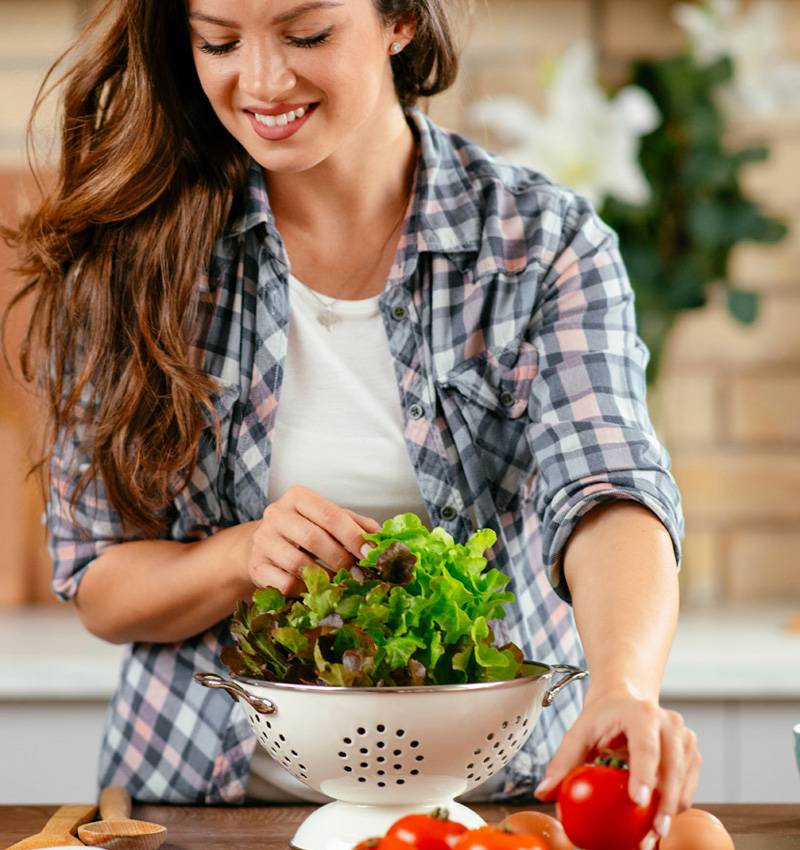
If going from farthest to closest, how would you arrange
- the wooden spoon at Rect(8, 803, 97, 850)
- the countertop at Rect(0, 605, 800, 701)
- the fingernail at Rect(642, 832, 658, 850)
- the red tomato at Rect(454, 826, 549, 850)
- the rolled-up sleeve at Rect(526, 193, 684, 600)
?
1. the countertop at Rect(0, 605, 800, 701)
2. the rolled-up sleeve at Rect(526, 193, 684, 600)
3. the wooden spoon at Rect(8, 803, 97, 850)
4. the fingernail at Rect(642, 832, 658, 850)
5. the red tomato at Rect(454, 826, 549, 850)

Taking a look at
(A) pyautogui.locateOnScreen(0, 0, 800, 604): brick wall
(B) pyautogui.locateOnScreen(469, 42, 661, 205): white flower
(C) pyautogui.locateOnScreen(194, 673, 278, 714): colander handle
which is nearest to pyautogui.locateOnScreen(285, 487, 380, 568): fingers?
(C) pyautogui.locateOnScreen(194, 673, 278, 714): colander handle

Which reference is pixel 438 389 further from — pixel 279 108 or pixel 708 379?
pixel 708 379

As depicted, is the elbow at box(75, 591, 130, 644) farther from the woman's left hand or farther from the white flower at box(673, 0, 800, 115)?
the white flower at box(673, 0, 800, 115)

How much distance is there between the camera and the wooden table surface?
1184 millimetres

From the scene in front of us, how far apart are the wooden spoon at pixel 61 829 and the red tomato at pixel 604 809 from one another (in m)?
0.41

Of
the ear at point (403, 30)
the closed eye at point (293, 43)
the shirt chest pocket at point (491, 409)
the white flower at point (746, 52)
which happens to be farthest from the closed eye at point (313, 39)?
the white flower at point (746, 52)

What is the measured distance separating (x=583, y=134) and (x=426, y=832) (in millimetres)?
1520

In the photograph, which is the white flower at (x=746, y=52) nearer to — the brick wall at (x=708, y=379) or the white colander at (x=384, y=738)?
the brick wall at (x=708, y=379)

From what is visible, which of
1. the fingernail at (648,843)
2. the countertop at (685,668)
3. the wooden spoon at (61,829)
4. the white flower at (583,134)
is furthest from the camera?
the white flower at (583,134)

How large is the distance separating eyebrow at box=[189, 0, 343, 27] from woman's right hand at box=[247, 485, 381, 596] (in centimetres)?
42

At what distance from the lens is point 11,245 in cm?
148

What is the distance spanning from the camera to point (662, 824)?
905 mm

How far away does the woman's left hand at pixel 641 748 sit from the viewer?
874mm

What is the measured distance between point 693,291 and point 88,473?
4.25 ft
